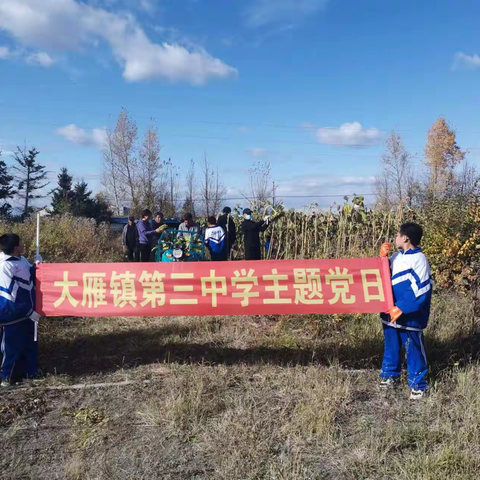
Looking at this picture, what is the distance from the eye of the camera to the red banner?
464 cm

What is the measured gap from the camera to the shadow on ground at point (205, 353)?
16.6ft

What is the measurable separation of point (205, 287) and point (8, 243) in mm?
2193

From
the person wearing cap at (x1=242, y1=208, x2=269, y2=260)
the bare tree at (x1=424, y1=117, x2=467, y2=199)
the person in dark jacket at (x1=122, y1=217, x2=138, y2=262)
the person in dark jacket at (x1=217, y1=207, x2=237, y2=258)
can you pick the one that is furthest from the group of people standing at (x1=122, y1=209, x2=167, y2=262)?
the bare tree at (x1=424, y1=117, x2=467, y2=199)

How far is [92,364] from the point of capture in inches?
205

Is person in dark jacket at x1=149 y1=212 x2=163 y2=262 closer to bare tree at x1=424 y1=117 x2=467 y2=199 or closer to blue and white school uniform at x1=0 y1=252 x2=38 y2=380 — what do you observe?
blue and white school uniform at x1=0 y1=252 x2=38 y2=380

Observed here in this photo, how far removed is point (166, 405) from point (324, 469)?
1.50 meters

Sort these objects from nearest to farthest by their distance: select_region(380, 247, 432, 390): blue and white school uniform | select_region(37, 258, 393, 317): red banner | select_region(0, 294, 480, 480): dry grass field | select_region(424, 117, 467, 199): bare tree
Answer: select_region(0, 294, 480, 480): dry grass field, select_region(380, 247, 432, 390): blue and white school uniform, select_region(37, 258, 393, 317): red banner, select_region(424, 117, 467, 199): bare tree

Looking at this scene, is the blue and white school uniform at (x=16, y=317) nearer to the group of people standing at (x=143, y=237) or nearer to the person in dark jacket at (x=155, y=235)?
the person in dark jacket at (x=155, y=235)

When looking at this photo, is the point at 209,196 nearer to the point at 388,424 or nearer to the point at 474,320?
the point at 474,320

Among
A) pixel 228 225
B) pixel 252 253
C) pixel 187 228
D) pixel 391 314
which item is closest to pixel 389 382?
pixel 391 314

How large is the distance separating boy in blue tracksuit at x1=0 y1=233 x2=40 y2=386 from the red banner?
0.60 feet

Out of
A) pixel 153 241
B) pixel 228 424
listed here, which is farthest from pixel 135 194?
pixel 228 424

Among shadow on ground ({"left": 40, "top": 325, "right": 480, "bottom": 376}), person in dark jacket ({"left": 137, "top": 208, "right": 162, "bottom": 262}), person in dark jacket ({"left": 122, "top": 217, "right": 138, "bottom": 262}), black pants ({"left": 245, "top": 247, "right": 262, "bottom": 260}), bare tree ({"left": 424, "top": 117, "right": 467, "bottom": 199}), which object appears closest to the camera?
shadow on ground ({"left": 40, "top": 325, "right": 480, "bottom": 376})

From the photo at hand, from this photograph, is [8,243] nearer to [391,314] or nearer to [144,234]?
[391,314]
